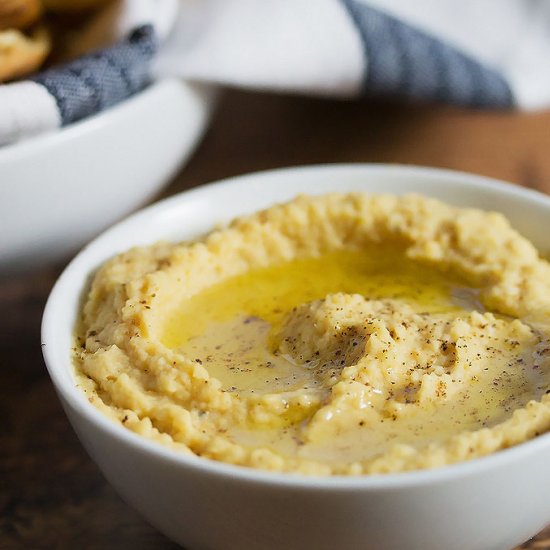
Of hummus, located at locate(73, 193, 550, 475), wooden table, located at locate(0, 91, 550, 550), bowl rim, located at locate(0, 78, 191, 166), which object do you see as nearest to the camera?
hummus, located at locate(73, 193, 550, 475)

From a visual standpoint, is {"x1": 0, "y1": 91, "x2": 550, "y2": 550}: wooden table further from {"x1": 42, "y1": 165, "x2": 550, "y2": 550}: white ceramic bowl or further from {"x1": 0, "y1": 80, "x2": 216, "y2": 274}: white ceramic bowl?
{"x1": 42, "y1": 165, "x2": 550, "y2": 550}: white ceramic bowl

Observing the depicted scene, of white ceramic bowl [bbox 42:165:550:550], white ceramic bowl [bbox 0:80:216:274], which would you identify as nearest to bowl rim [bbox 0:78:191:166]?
white ceramic bowl [bbox 0:80:216:274]

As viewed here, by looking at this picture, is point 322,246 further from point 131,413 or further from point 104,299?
point 131,413

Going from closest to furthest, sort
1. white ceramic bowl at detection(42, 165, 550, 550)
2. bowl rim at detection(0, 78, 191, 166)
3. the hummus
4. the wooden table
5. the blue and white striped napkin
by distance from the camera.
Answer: white ceramic bowl at detection(42, 165, 550, 550), the hummus, the wooden table, bowl rim at detection(0, 78, 191, 166), the blue and white striped napkin

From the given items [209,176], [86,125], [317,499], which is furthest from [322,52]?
[317,499]

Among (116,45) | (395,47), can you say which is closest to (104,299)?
(116,45)

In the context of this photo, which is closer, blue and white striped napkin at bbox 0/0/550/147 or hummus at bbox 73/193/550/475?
hummus at bbox 73/193/550/475

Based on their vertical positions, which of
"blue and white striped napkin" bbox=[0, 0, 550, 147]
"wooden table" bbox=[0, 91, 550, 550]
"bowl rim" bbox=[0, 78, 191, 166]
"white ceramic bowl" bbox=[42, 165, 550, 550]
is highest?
"blue and white striped napkin" bbox=[0, 0, 550, 147]

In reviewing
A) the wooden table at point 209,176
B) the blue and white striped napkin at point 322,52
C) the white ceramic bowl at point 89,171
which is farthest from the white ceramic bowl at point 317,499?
the blue and white striped napkin at point 322,52
